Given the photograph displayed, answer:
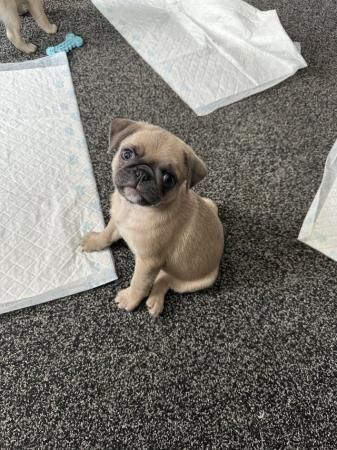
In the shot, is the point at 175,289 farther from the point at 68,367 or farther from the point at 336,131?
the point at 336,131

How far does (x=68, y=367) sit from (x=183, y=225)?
1.72 feet

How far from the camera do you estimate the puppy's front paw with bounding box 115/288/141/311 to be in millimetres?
1205

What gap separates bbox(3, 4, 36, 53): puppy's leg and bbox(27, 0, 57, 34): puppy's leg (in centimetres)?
12

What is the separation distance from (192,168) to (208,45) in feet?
4.38

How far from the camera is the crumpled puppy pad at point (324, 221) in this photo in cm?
145

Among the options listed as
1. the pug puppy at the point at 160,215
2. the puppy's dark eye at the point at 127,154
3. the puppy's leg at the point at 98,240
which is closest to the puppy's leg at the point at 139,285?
the pug puppy at the point at 160,215

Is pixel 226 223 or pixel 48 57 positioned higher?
pixel 48 57

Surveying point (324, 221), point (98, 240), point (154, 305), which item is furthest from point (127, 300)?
point (324, 221)

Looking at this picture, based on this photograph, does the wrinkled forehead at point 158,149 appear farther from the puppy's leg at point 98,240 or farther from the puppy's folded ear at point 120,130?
the puppy's leg at point 98,240

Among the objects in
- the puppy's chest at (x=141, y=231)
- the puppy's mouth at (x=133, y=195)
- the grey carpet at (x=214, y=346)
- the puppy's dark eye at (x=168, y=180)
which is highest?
the puppy's dark eye at (x=168, y=180)

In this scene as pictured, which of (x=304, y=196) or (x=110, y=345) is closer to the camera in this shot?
(x=110, y=345)

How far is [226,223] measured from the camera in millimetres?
1494

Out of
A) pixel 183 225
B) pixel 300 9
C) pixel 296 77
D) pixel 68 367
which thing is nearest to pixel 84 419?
pixel 68 367

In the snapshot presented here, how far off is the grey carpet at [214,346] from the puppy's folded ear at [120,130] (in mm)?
467
